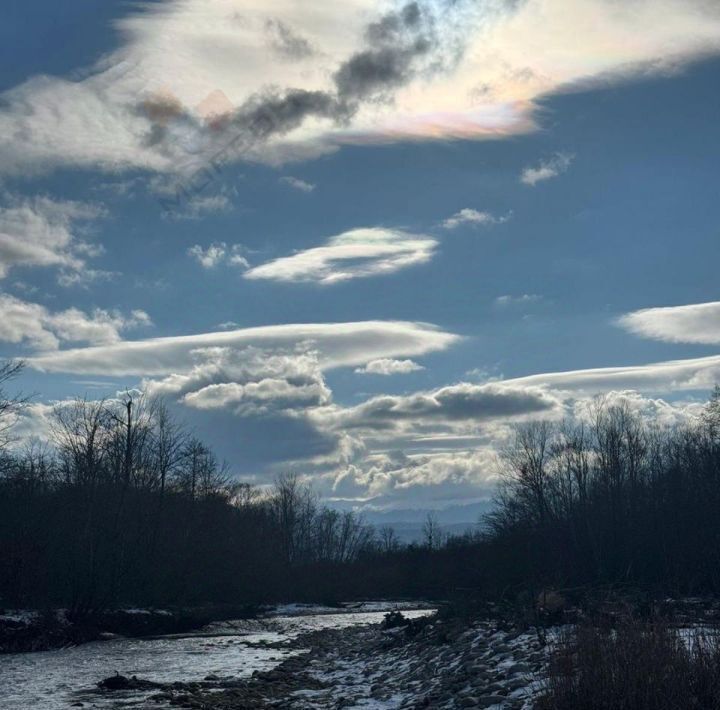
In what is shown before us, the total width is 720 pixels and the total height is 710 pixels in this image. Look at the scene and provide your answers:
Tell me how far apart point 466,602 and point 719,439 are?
4863cm

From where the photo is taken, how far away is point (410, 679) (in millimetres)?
20797

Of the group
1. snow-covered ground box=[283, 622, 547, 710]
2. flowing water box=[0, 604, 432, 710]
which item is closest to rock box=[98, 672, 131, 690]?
flowing water box=[0, 604, 432, 710]

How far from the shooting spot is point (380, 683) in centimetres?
2131

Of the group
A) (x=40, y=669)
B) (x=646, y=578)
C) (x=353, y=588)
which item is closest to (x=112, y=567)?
(x=40, y=669)

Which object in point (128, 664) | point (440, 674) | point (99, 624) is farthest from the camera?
point (99, 624)

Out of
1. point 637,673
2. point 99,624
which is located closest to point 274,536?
point 99,624

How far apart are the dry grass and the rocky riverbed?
1.64 m

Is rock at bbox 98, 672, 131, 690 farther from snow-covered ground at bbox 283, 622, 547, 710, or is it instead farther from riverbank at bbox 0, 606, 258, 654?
riverbank at bbox 0, 606, 258, 654

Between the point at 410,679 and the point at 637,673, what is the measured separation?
33.9 ft

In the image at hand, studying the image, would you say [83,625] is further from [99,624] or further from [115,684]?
[115,684]

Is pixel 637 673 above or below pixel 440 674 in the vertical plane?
above

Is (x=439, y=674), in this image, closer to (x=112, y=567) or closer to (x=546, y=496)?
(x=112, y=567)

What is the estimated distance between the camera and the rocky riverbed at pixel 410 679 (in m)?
16.2

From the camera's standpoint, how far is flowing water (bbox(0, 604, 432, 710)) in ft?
67.1
